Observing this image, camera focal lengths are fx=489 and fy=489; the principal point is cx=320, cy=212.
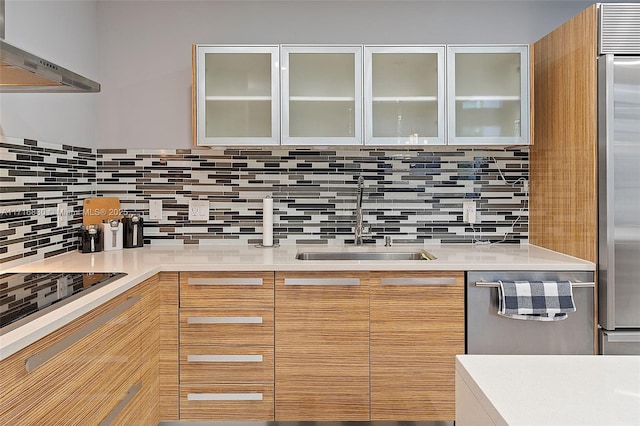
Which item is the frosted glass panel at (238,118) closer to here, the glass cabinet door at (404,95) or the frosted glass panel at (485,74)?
the glass cabinet door at (404,95)

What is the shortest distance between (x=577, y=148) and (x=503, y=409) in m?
2.02

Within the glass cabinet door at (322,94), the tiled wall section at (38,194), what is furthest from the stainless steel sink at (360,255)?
the tiled wall section at (38,194)

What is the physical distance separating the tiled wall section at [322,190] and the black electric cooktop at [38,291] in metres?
1.05

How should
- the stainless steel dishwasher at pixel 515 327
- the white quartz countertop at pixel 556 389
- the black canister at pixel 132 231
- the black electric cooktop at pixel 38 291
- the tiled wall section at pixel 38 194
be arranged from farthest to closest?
the black canister at pixel 132 231, the stainless steel dishwasher at pixel 515 327, the tiled wall section at pixel 38 194, the black electric cooktop at pixel 38 291, the white quartz countertop at pixel 556 389

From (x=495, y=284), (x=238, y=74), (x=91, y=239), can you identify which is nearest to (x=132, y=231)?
(x=91, y=239)

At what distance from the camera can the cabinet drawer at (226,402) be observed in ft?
7.75

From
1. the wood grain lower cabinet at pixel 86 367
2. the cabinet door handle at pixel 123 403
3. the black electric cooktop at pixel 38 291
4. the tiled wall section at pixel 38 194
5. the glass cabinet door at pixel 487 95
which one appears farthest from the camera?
the glass cabinet door at pixel 487 95

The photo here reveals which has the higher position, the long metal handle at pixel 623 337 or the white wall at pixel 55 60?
the white wall at pixel 55 60

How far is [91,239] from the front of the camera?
270 cm

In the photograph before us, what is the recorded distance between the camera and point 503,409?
75 centimetres

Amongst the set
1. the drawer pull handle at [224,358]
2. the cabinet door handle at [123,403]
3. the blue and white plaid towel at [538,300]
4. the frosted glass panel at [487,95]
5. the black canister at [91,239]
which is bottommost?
the cabinet door handle at [123,403]

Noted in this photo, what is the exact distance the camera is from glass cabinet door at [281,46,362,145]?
2688 millimetres

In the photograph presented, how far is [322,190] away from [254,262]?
2.76 feet

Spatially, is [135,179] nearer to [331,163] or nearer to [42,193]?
[42,193]
